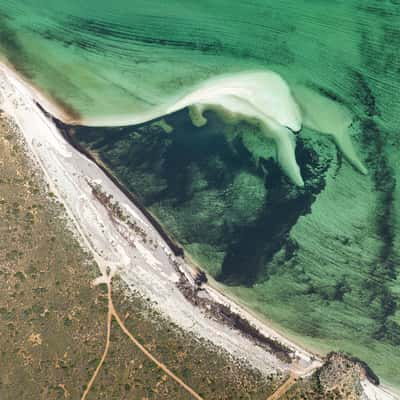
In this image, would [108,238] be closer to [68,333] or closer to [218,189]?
[68,333]

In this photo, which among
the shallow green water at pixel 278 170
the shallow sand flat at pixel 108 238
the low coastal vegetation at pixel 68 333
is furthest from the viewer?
the shallow green water at pixel 278 170

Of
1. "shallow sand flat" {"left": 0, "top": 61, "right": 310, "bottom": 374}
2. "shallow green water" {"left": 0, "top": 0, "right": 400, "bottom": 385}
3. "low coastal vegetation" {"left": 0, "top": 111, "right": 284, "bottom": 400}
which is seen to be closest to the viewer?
"low coastal vegetation" {"left": 0, "top": 111, "right": 284, "bottom": 400}

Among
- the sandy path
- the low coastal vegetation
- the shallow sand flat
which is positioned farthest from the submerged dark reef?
the sandy path

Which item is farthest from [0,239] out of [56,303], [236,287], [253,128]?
[253,128]

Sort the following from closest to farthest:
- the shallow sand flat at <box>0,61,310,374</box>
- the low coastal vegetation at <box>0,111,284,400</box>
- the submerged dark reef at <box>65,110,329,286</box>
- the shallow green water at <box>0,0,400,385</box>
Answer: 1. the low coastal vegetation at <box>0,111,284,400</box>
2. the shallow sand flat at <box>0,61,310,374</box>
3. the shallow green water at <box>0,0,400,385</box>
4. the submerged dark reef at <box>65,110,329,286</box>

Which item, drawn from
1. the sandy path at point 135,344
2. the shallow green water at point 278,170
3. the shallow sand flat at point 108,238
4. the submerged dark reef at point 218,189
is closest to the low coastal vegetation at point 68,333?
the sandy path at point 135,344

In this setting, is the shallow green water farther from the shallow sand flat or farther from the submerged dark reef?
the shallow sand flat

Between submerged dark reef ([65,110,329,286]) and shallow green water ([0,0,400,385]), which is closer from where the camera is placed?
shallow green water ([0,0,400,385])

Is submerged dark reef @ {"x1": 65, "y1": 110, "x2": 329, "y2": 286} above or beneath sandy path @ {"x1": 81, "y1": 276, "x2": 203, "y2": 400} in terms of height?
above

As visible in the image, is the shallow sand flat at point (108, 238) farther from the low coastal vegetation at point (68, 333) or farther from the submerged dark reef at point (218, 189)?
the submerged dark reef at point (218, 189)
